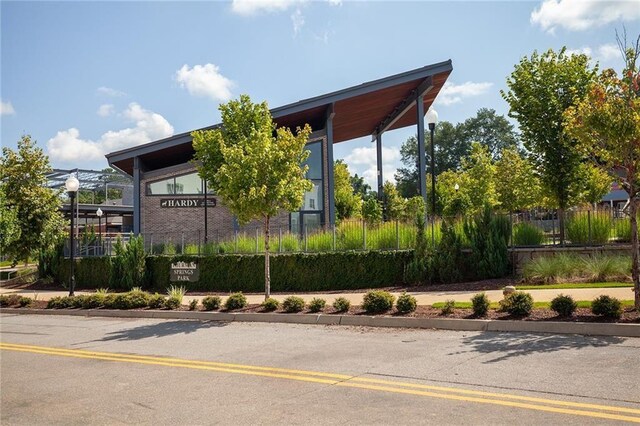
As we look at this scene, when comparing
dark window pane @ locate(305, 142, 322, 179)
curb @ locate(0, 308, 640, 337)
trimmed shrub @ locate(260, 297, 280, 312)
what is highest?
dark window pane @ locate(305, 142, 322, 179)

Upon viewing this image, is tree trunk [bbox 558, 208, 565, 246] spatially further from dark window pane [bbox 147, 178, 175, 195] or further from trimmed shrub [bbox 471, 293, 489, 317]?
dark window pane [bbox 147, 178, 175, 195]

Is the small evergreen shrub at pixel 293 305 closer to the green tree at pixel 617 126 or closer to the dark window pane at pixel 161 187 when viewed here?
the green tree at pixel 617 126

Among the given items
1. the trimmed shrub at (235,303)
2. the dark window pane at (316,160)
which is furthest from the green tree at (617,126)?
the dark window pane at (316,160)

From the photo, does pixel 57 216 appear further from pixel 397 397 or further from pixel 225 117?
pixel 397 397

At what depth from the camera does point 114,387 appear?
770cm

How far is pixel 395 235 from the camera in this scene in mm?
20188

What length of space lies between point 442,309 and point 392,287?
6.68m

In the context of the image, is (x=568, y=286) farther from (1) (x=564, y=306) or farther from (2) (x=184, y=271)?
(2) (x=184, y=271)

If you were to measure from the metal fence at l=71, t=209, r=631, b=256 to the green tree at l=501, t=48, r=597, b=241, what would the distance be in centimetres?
132

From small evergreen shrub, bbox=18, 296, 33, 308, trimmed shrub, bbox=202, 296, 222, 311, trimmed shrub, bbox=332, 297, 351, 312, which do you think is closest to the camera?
trimmed shrub, bbox=332, 297, 351, 312

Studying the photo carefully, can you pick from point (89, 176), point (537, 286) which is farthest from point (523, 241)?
point (89, 176)

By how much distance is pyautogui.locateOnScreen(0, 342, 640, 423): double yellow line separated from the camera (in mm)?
5562

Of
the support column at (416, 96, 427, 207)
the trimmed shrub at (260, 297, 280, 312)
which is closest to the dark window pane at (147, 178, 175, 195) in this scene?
the support column at (416, 96, 427, 207)

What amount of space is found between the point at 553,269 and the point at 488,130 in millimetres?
85219
